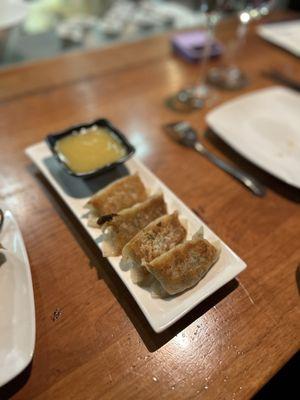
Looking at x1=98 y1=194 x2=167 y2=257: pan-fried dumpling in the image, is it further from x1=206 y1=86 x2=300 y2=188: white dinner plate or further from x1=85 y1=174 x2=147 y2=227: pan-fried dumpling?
x1=206 y1=86 x2=300 y2=188: white dinner plate

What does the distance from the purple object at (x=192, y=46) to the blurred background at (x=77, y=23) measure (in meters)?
0.16

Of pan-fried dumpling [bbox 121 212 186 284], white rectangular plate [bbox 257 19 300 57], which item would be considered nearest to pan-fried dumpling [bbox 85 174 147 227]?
pan-fried dumpling [bbox 121 212 186 284]

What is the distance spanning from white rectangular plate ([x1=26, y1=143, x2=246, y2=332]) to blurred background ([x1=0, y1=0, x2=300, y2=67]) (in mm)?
683

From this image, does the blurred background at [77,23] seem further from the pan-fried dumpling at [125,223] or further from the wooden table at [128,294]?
the pan-fried dumpling at [125,223]

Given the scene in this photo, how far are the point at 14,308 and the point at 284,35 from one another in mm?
1753

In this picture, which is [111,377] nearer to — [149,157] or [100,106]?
[149,157]

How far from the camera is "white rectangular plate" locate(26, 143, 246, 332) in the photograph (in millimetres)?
622

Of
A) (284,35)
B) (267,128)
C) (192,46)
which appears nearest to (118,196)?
(267,128)

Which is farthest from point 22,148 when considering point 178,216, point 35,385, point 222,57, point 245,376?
point 222,57

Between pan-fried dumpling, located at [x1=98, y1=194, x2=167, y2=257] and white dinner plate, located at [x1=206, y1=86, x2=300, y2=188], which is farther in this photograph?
white dinner plate, located at [x1=206, y1=86, x2=300, y2=188]

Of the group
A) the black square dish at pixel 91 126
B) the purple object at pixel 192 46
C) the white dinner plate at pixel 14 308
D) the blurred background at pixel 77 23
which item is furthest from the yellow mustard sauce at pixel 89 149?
the purple object at pixel 192 46

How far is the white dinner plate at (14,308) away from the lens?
0.55 meters

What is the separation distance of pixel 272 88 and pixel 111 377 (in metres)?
1.17

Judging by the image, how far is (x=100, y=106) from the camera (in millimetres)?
1230
